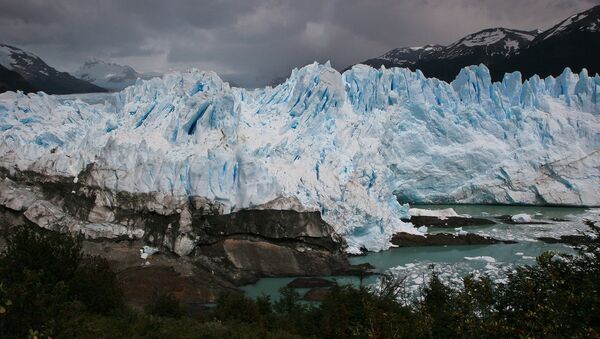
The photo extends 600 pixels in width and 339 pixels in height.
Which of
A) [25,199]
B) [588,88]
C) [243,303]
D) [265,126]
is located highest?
[588,88]

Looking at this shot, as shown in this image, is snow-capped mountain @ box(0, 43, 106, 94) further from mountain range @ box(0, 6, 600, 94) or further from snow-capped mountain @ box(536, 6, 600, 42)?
snow-capped mountain @ box(536, 6, 600, 42)

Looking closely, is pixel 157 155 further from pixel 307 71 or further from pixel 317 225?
pixel 307 71

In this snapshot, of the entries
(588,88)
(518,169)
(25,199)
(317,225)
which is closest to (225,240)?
(317,225)

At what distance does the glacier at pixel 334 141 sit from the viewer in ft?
61.7

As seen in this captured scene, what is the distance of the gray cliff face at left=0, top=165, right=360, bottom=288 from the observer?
55.1 ft

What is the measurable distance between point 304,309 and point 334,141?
14429 mm

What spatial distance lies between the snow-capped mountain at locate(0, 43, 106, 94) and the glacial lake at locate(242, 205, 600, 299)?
36126 millimetres

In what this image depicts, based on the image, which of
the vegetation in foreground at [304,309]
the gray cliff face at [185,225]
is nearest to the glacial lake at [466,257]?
the gray cliff face at [185,225]

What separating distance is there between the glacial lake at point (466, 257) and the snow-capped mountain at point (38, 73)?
36.1 meters

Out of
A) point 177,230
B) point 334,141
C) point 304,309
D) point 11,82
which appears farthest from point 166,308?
point 11,82

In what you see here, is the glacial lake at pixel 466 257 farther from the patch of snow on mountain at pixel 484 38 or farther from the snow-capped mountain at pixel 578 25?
the patch of snow on mountain at pixel 484 38

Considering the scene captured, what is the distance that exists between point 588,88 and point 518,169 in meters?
6.92

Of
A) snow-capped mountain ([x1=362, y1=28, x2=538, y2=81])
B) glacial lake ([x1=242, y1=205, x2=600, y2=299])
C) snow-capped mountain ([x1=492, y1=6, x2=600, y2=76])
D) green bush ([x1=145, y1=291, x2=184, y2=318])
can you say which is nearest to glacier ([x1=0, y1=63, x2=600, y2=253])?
glacial lake ([x1=242, y1=205, x2=600, y2=299])

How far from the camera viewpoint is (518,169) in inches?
1182
